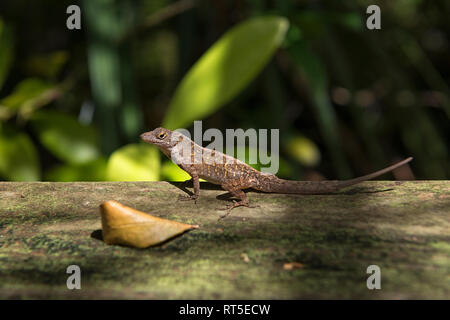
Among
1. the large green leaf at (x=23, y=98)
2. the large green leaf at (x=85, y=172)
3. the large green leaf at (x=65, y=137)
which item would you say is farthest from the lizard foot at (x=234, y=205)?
the large green leaf at (x=23, y=98)

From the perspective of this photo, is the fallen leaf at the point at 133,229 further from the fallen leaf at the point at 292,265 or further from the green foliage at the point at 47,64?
the green foliage at the point at 47,64

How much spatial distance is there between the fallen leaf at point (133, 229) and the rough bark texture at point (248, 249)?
3cm

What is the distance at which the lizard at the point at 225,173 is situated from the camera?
199 centimetres

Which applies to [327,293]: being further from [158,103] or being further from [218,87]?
[158,103]

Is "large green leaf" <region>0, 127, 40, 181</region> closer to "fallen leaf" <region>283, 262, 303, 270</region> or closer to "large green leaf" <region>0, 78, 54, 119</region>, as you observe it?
"large green leaf" <region>0, 78, 54, 119</region>

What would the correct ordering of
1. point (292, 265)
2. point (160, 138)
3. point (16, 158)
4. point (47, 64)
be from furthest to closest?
point (47, 64) < point (16, 158) < point (160, 138) < point (292, 265)

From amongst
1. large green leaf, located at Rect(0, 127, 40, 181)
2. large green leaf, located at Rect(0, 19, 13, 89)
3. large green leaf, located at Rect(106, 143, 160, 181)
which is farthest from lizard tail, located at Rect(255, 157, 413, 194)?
large green leaf, located at Rect(0, 19, 13, 89)

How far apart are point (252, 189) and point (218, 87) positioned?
2.45 ft

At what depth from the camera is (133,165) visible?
9.12 ft

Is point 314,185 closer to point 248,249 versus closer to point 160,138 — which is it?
point 248,249

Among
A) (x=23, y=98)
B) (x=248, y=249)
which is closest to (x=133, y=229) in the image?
(x=248, y=249)

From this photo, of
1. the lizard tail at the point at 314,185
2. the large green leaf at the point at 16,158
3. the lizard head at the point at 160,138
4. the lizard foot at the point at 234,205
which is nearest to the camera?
the lizard foot at the point at 234,205

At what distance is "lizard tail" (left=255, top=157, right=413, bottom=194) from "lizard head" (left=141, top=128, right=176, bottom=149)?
87cm

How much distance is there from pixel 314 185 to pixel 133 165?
1.26m
